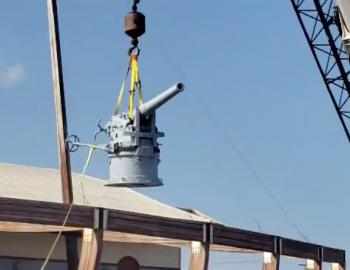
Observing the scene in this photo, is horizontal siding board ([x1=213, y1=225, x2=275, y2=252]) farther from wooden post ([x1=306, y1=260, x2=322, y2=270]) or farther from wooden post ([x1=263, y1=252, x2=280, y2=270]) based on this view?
wooden post ([x1=306, y1=260, x2=322, y2=270])

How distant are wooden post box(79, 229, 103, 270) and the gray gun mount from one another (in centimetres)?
104

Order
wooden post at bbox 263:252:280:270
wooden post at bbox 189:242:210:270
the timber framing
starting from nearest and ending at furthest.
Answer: the timber framing, wooden post at bbox 189:242:210:270, wooden post at bbox 263:252:280:270

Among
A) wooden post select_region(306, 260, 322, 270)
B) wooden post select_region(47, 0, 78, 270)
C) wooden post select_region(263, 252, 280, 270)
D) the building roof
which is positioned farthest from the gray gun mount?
the building roof

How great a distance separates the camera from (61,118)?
675 inches

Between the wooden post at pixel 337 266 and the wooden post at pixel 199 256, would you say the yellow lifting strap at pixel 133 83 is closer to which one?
the wooden post at pixel 199 256

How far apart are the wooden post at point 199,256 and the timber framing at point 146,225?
12 cm

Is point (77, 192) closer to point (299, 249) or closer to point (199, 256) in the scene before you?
point (299, 249)

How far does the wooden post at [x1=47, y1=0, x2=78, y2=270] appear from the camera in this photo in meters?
17.1

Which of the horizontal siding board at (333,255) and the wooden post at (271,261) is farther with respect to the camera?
the horizontal siding board at (333,255)

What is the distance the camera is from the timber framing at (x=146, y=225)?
13.5 metres

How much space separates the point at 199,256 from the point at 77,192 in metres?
9.80

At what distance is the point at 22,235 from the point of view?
65.5 feet

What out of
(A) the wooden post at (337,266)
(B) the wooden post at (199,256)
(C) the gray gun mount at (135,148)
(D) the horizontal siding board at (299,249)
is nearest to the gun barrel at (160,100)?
(C) the gray gun mount at (135,148)

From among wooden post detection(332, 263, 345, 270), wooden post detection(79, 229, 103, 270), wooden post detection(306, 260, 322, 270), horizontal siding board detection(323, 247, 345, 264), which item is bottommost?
wooden post detection(79, 229, 103, 270)
